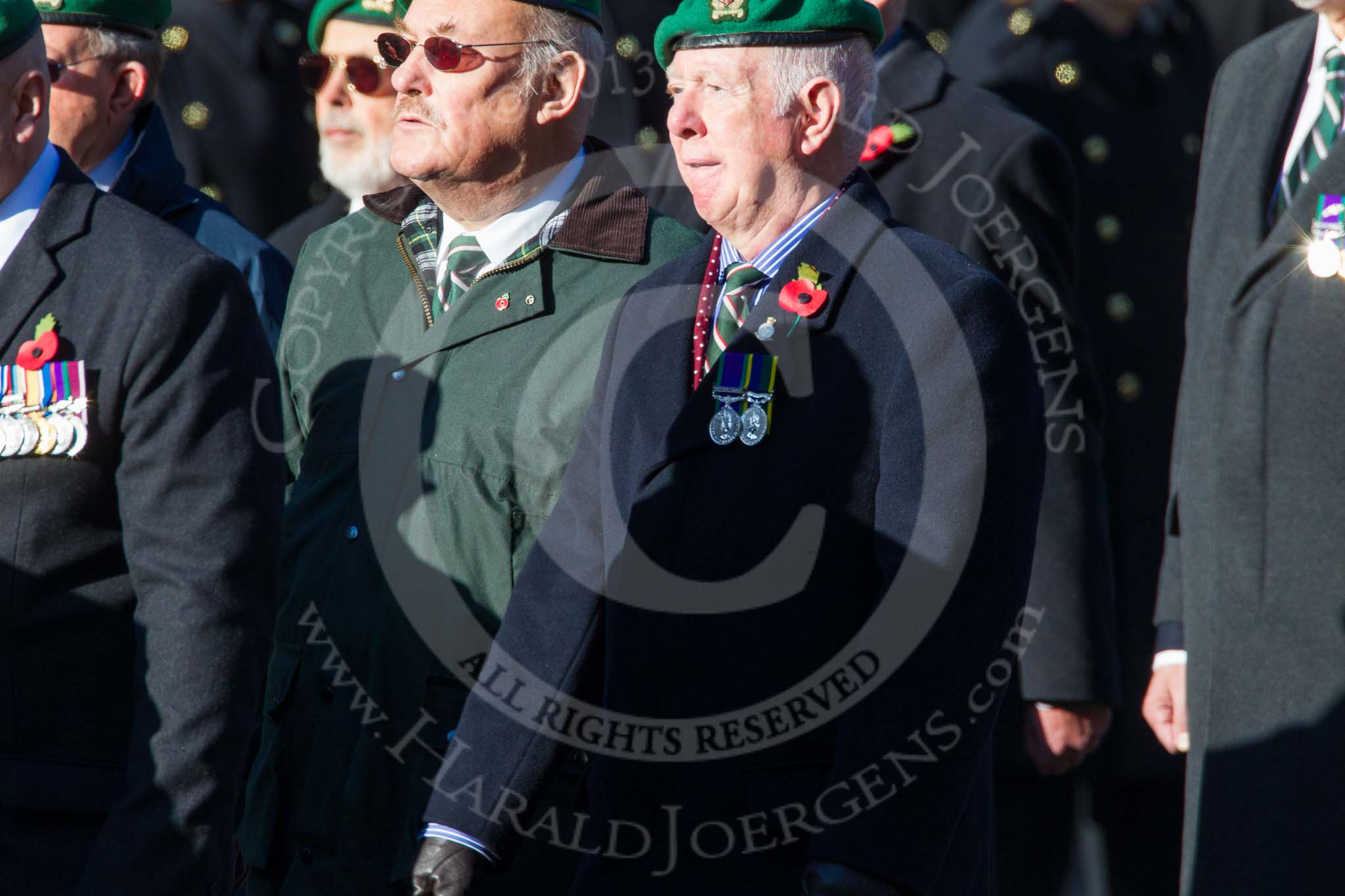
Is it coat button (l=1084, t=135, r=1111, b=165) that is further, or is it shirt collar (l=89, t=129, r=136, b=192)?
coat button (l=1084, t=135, r=1111, b=165)

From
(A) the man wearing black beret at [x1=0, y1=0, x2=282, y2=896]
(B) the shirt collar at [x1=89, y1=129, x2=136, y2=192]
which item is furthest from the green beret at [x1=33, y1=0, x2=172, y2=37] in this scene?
(A) the man wearing black beret at [x1=0, y1=0, x2=282, y2=896]

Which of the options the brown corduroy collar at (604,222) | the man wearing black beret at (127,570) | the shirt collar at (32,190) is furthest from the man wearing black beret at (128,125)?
the man wearing black beret at (127,570)

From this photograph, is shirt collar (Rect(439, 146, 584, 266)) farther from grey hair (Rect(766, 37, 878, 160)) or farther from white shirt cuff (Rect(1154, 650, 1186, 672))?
white shirt cuff (Rect(1154, 650, 1186, 672))

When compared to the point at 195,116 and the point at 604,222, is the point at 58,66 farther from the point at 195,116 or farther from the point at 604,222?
the point at 195,116

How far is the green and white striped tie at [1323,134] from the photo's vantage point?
341 cm

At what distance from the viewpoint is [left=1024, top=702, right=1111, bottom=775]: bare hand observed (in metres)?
4.08

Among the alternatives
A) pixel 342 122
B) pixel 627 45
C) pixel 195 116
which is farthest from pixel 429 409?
pixel 195 116

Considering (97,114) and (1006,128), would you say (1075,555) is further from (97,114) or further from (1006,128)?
(97,114)

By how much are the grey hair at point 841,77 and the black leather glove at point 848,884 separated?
44.3 inches

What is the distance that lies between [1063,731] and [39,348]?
2150 mm

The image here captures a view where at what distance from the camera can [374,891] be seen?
11.4ft

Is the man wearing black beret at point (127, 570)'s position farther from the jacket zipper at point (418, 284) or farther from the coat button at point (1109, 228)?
the coat button at point (1109, 228)

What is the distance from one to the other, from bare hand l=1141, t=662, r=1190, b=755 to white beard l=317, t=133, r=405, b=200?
7.93 ft

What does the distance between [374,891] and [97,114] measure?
1.83 meters
